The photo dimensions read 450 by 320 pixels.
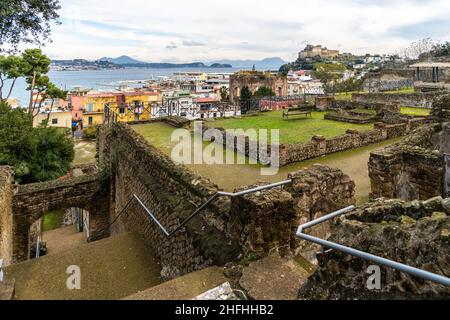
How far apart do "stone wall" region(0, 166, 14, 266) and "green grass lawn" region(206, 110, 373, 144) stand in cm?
990

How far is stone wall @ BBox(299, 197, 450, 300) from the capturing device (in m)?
2.34

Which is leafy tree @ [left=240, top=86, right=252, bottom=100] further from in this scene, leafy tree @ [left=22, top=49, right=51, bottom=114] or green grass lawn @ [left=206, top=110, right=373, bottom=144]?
green grass lawn @ [left=206, top=110, right=373, bottom=144]

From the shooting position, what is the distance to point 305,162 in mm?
11719

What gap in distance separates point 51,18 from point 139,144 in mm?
5738

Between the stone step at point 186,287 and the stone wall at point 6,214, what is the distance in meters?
8.18

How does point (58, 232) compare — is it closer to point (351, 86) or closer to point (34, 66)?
point (34, 66)

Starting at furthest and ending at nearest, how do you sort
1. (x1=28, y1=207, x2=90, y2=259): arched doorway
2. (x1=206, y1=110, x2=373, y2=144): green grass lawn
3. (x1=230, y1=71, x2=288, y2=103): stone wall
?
(x1=230, y1=71, x2=288, y2=103): stone wall → (x1=28, y1=207, x2=90, y2=259): arched doorway → (x1=206, y1=110, x2=373, y2=144): green grass lawn

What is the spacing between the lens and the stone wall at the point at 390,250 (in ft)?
7.67

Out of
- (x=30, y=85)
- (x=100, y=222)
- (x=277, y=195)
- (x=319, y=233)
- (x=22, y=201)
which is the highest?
(x=30, y=85)

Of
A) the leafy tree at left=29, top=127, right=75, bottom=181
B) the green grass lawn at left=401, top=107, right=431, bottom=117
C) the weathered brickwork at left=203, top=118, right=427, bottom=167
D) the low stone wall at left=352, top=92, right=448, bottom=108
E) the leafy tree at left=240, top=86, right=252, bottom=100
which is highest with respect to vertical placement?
the leafy tree at left=240, top=86, right=252, bottom=100

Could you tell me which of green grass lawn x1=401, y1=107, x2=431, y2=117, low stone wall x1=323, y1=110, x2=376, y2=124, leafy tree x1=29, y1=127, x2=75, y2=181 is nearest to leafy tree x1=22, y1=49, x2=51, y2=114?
leafy tree x1=29, y1=127, x2=75, y2=181

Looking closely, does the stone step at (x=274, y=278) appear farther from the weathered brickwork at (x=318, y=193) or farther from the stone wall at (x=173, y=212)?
the weathered brickwork at (x=318, y=193)
